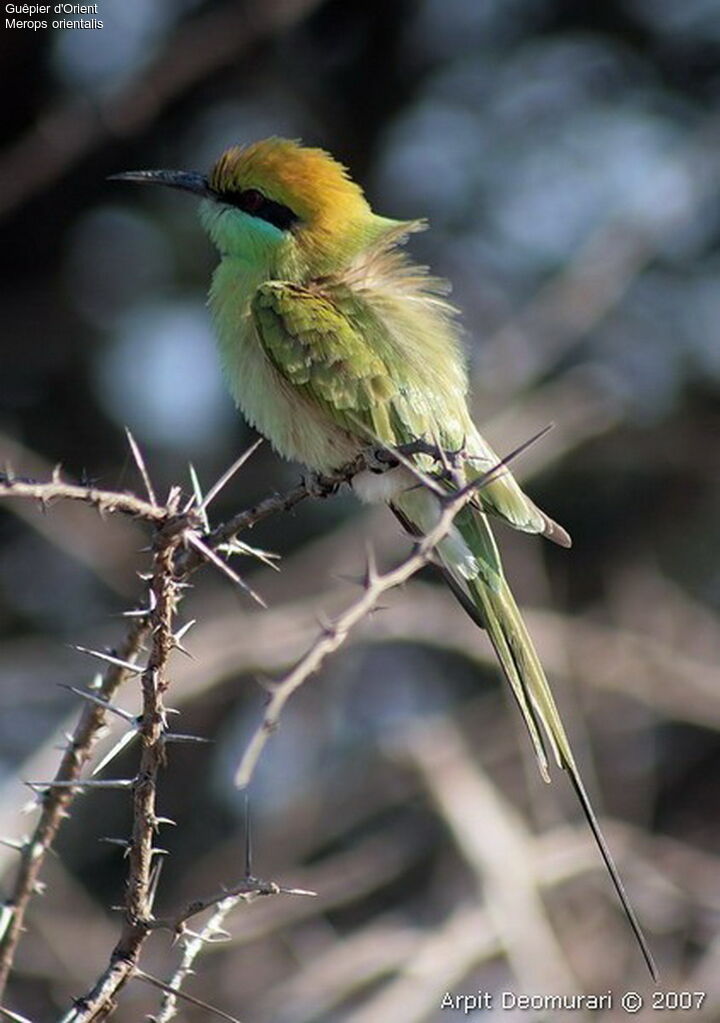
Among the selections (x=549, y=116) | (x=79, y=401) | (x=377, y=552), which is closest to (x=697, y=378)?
(x=549, y=116)

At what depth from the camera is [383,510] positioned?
3.59 m

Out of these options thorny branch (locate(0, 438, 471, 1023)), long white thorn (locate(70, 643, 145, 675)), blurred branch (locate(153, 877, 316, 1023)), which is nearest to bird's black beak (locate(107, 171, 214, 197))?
thorny branch (locate(0, 438, 471, 1023))

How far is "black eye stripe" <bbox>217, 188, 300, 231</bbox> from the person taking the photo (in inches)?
97.2

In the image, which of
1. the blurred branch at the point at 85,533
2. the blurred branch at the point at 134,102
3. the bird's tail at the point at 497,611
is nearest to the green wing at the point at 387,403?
the bird's tail at the point at 497,611

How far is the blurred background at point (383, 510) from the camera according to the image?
3.37 meters

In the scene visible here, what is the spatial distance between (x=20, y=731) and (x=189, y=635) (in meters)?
0.96

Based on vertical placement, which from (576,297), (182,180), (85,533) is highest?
(576,297)

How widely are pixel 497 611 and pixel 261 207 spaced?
0.80 meters

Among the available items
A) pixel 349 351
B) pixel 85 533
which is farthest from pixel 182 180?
pixel 85 533

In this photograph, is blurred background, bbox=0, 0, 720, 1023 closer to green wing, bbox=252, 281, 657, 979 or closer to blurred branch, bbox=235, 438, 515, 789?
green wing, bbox=252, 281, 657, 979

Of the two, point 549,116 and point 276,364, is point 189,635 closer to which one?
point 276,364

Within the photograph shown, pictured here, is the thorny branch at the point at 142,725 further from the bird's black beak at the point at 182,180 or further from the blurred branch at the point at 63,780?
the bird's black beak at the point at 182,180

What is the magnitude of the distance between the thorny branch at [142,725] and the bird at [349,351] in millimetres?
731

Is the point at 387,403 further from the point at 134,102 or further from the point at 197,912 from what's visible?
the point at 134,102
